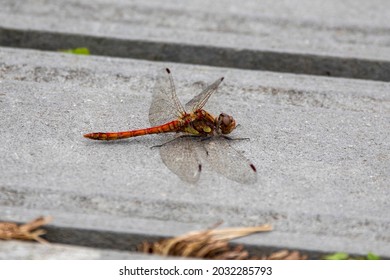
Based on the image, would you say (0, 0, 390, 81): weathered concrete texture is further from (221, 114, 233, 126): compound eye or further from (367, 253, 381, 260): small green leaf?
(367, 253, 381, 260): small green leaf

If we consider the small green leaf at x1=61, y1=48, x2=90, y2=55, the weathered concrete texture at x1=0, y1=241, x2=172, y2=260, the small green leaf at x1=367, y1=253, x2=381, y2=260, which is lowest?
the small green leaf at x1=367, y1=253, x2=381, y2=260

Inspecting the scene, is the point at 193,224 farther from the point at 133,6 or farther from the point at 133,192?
the point at 133,6

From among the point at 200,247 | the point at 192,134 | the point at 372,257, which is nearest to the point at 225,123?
the point at 192,134

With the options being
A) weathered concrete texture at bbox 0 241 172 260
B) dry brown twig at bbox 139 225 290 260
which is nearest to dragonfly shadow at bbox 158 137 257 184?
dry brown twig at bbox 139 225 290 260

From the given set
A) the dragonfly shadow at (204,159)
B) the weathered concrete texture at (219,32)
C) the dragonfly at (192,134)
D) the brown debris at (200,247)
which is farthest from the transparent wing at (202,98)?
the brown debris at (200,247)

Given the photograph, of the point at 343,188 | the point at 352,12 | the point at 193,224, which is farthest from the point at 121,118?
the point at 352,12

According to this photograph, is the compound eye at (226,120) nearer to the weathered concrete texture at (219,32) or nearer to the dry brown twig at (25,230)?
the weathered concrete texture at (219,32)
